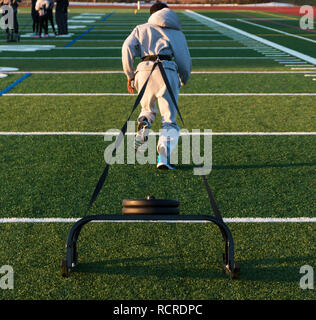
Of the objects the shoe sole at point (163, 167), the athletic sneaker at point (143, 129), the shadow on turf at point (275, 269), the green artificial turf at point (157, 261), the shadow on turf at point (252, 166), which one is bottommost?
the shadow on turf at point (275, 269)

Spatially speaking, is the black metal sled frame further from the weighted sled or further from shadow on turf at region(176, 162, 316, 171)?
shadow on turf at region(176, 162, 316, 171)

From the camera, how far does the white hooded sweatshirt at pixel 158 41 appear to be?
5.45 meters

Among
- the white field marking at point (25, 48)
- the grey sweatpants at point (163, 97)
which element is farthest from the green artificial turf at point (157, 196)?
the white field marking at point (25, 48)

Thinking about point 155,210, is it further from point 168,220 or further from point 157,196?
point 157,196

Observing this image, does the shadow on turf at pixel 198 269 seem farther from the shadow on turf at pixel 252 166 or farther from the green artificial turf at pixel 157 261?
the shadow on turf at pixel 252 166

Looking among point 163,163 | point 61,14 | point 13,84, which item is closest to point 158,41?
point 163,163

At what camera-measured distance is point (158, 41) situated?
17.9 ft

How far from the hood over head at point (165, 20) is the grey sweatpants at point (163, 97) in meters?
0.37

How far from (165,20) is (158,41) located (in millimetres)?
224

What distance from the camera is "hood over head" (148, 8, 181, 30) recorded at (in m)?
5.45

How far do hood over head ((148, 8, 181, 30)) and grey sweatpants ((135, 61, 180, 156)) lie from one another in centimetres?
37

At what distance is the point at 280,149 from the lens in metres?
6.58

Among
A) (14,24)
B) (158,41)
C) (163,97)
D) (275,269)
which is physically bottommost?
(275,269)
